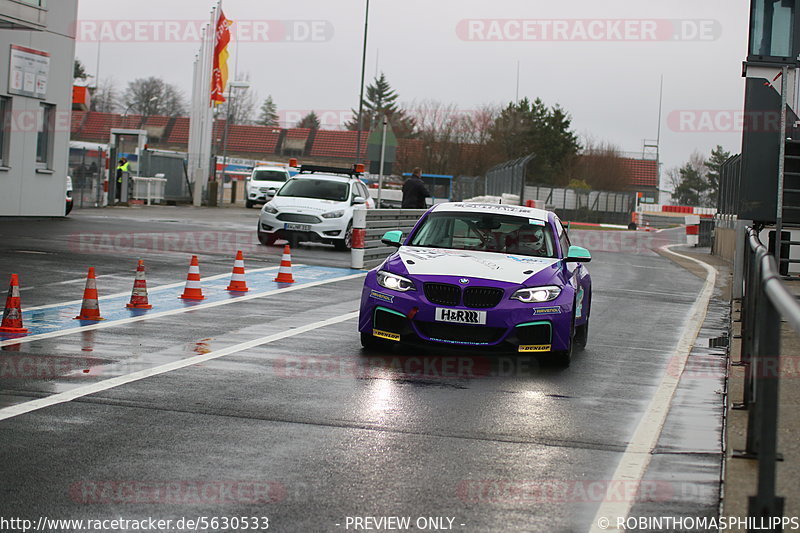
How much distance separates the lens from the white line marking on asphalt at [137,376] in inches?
281

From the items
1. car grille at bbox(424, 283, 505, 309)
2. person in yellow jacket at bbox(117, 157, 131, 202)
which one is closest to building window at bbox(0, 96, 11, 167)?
person in yellow jacket at bbox(117, 157, 131, 202)

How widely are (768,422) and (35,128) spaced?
2722 centimetres

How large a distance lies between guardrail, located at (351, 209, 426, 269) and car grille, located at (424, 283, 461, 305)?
10.6 m

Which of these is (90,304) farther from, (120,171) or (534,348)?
(120,171)

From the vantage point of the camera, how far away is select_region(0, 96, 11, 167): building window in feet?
91.1

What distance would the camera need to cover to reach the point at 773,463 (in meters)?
4.03

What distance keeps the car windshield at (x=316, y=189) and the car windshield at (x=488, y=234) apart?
46.6 ft

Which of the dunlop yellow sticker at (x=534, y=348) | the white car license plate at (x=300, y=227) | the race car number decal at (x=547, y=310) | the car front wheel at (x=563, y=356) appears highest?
the white car license plate at (x=300, y=227)

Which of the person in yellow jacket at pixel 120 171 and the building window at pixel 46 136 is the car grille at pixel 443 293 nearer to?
the building window at pixel 46 136

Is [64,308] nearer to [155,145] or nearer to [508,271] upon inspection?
[508,271]

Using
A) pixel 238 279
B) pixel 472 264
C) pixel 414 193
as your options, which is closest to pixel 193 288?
pixel 238 279

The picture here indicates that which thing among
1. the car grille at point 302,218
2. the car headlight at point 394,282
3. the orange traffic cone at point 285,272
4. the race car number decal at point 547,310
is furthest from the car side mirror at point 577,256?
the car grille at point 302,218

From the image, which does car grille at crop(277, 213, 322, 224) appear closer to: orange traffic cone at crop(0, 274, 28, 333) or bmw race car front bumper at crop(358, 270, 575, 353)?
orange traffic cone at crop(0, 274, 28, 333)

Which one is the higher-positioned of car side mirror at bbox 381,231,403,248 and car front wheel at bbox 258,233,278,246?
car side mirror at bbox 381,231,403,248
